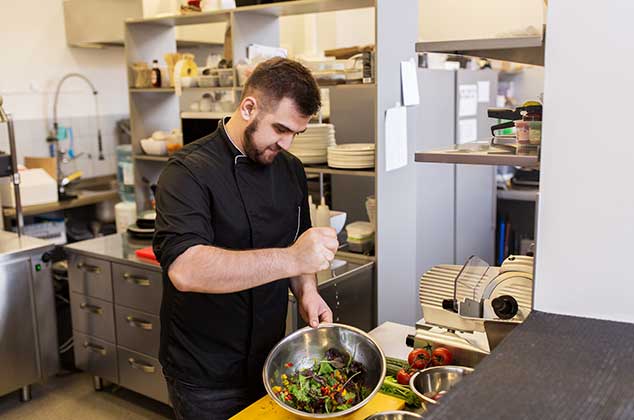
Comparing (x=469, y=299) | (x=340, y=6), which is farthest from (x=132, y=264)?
(x=469, y=299)

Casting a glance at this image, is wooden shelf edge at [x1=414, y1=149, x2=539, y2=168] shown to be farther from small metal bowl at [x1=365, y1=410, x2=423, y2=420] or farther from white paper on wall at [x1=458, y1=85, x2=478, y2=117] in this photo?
white paper on wall at [x1=458, y1=85, x2=478, y2=117]

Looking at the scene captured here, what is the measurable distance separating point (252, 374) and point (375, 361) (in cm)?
42

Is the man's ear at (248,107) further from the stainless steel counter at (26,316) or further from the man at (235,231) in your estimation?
the stainless steel counter at (26,316)

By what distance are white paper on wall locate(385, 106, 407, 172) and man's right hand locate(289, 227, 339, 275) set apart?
1.38m

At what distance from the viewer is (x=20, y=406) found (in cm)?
344

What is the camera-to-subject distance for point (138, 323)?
10.5 ft

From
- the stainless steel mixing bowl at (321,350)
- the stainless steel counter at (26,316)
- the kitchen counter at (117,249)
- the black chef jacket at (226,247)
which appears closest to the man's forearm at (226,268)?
the black chef jacket at (226,247)

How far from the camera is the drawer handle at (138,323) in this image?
3152 millimetres

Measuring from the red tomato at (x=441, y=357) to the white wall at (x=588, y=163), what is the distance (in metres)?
0.55

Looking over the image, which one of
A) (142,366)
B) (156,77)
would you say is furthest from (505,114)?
(156,77)

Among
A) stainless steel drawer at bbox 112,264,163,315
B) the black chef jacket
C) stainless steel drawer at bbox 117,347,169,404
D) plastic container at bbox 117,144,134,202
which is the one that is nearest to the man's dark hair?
the black chef jacket

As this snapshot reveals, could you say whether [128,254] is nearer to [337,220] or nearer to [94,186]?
[337,220]

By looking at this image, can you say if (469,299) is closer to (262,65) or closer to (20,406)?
(262,65)

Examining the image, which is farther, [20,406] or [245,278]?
[20,406]
